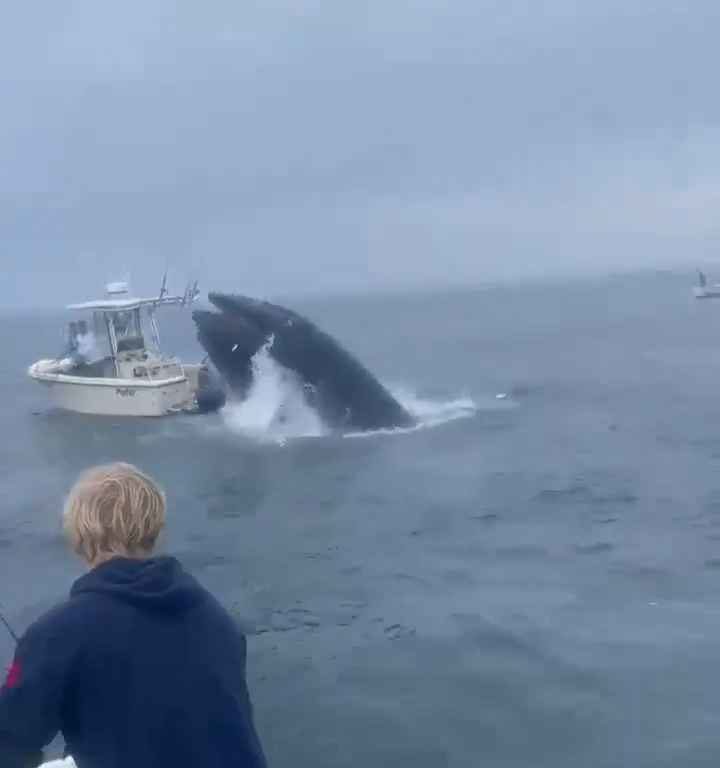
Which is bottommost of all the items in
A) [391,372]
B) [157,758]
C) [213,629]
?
[391,372]

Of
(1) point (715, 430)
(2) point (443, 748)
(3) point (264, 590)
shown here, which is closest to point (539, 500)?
(3) point (264, 590)

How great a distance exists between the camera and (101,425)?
131 feet

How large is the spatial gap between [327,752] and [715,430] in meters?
23.9

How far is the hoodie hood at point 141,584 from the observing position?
377 centimetres

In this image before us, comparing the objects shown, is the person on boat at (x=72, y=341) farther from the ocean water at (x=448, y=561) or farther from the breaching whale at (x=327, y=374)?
the breaching whale at (x=327, y=374)

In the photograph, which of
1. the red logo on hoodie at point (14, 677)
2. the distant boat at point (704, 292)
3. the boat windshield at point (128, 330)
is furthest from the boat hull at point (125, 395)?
the distant boat at point (704, 292)

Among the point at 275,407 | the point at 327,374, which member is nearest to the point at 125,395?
the point at 275,407

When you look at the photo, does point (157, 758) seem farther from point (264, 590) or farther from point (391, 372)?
point (391, 372)

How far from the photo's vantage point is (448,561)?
19359mm

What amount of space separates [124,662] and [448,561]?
1594 cm

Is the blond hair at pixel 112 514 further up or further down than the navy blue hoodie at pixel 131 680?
further up

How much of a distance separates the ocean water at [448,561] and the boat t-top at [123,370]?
103cm

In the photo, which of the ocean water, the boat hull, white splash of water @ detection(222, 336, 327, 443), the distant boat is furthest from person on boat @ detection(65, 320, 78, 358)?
the distant boat

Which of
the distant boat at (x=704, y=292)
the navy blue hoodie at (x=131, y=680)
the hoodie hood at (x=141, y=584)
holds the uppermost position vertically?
the hoodie hood at (x=141, y=584)
